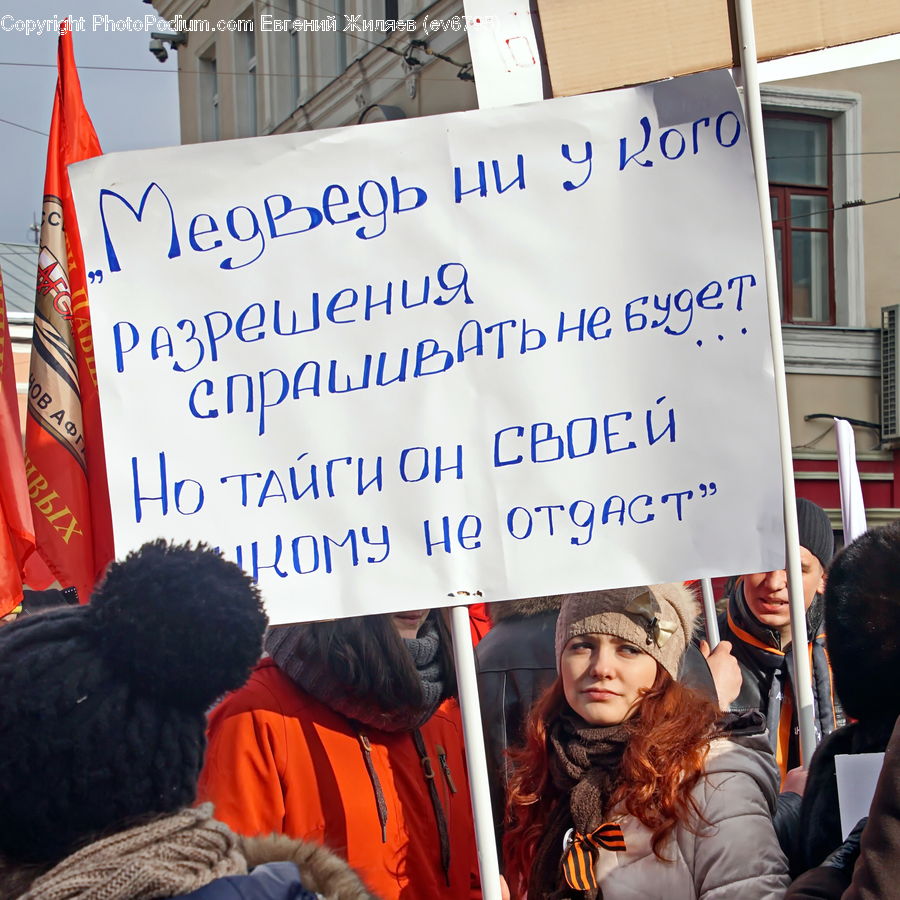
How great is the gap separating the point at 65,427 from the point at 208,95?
17.7 metres

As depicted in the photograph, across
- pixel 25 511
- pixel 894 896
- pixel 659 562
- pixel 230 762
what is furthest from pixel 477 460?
pixel 25 511

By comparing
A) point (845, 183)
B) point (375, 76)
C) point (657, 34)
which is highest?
point (375, 76)

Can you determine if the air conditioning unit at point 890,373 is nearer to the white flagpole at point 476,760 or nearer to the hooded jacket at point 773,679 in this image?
the hooded jacket at point 773,679

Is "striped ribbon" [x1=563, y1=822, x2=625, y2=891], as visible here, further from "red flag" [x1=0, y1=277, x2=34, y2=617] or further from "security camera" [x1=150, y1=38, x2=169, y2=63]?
"security camera" [x1=150, y1=38, x2=169, y2=63]

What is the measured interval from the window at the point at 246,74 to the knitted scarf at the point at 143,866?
17.9m

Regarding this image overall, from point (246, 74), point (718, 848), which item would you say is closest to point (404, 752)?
point (718, 848)

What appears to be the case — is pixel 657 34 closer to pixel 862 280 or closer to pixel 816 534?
pixel 816 534

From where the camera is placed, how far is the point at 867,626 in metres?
1.79

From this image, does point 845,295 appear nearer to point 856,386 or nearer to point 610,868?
point 856,386

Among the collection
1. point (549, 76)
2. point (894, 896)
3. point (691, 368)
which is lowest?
point (894, 896)

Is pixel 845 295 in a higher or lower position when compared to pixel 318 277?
higher

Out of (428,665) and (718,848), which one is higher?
(428,665)

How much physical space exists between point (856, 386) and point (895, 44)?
1074 cm

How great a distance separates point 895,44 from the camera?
7.40ft
